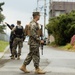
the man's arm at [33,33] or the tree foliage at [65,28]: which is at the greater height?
the man's arm at [33,33]

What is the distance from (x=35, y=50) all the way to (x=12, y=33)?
20.8ft

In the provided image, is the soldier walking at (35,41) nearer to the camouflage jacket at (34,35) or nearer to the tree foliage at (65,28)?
the camouflage jacket at (34,35)

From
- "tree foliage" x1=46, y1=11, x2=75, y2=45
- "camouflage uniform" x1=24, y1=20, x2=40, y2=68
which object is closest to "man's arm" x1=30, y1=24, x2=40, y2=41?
"camouflage uniform" x1=24, y1=20, x2=40, y2=68

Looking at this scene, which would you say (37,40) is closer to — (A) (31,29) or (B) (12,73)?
(A) (31,29)

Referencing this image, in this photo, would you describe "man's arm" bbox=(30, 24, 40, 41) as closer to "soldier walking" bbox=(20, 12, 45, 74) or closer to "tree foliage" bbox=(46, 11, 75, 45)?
"soldier walking" bbox=(20, 12, 45, 74)

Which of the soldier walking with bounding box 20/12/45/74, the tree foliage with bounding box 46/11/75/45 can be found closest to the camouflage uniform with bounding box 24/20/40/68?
the soldier walking with bounding box 20/12/45/74

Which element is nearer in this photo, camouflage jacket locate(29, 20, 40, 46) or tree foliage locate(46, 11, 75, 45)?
camouflage jacket locate(29, 20, 40, 46)

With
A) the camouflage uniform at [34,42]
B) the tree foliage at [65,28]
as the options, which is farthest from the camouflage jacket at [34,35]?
the tree foliage at [65,28]

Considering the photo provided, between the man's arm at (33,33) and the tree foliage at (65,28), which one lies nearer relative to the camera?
the man's arm at (33,33)

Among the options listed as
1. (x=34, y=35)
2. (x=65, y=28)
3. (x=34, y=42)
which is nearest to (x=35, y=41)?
(x=34, y=42)

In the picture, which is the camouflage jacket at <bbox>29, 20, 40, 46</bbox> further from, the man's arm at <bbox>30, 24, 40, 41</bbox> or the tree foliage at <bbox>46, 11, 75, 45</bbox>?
the tree foliage at <bbox>46, 11, 75, 45</bbox>

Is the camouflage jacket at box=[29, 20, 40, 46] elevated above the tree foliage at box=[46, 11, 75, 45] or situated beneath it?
elevated above

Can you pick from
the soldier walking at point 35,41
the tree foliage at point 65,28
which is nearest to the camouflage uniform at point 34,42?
the soldier walking at point 35,41

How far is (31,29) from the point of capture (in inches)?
503
